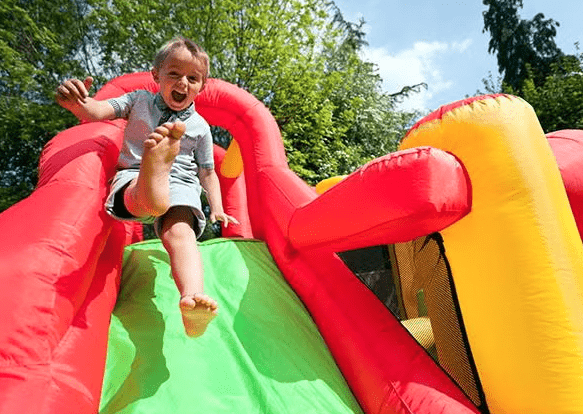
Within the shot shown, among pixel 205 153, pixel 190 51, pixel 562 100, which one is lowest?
pixel 205 153

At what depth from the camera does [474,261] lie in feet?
4.25

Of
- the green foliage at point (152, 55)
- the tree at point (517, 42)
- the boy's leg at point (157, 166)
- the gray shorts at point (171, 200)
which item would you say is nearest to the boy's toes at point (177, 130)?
the boy's leg at point (157, 166)

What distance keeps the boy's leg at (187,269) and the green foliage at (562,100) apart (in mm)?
11053

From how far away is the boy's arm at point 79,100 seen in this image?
1479mm

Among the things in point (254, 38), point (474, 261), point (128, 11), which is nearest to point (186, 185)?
point (474, 261)

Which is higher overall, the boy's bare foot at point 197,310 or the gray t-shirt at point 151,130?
the gray t-shirt at point 151,130

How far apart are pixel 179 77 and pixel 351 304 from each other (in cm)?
100

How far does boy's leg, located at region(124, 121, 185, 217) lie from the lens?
3.89 ft

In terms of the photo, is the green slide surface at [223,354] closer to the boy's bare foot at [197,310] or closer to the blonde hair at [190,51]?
the boy's bare foot at [197,310]

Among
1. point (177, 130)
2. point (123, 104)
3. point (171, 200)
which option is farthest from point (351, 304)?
point (123, 104)

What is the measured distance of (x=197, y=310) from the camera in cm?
117

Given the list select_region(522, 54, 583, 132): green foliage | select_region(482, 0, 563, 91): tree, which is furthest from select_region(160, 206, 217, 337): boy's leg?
select_region(482, 0, 563, 91): tree

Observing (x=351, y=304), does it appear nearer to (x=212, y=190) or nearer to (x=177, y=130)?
(x=212, y=190)

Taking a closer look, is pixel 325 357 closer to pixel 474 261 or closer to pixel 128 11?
pixel 474 261
